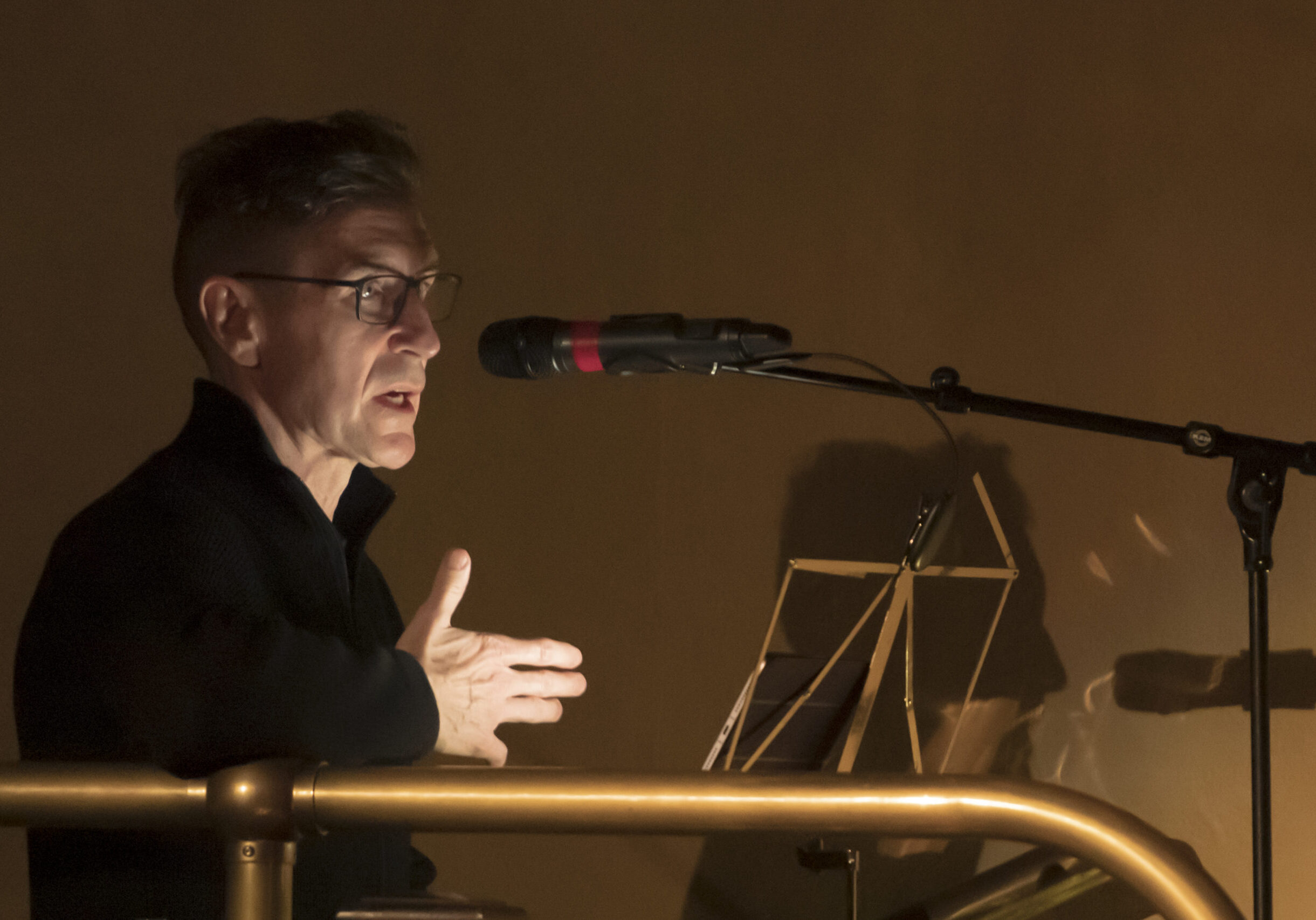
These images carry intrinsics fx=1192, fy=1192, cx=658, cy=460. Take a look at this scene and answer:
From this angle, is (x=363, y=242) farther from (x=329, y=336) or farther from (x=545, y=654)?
(x=545, y=654)

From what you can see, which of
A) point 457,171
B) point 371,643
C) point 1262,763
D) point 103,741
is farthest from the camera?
point 457,171

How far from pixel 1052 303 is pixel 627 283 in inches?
28.5

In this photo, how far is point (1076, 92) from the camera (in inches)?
80.5

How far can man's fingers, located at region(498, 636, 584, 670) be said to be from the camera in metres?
1.91

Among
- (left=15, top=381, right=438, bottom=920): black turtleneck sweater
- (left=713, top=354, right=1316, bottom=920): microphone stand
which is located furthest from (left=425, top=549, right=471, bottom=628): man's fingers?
(left=713, top=354, right=1316, bottom=920): microphone stand

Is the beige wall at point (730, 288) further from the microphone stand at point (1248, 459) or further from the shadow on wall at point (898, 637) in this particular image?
the microphone stand at point (1248, 459)

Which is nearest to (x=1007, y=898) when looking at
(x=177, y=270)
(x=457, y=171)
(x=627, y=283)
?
(x=627, y=283)

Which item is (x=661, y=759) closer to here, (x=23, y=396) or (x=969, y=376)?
(x=969, y=376)

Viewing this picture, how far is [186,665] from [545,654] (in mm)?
746

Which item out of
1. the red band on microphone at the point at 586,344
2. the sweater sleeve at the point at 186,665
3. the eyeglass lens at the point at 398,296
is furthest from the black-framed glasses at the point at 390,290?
the red band on microphone at the point at 586,344

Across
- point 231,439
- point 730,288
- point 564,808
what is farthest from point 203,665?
point 730,288

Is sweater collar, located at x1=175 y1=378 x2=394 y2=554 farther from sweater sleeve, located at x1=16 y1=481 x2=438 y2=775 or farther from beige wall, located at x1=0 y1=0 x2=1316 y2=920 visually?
beige wall, located at x1=0 y1=0 x2=1316 y2=920

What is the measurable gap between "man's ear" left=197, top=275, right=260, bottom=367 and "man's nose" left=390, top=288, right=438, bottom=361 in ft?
0.67

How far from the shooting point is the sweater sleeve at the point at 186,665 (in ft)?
4.07
